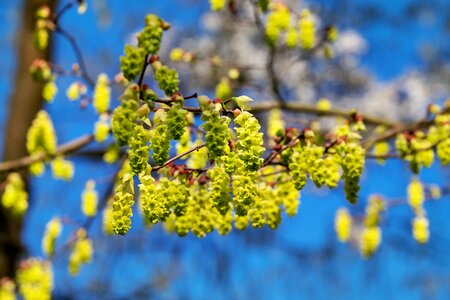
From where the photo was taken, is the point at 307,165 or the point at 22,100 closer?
the point at 307,165

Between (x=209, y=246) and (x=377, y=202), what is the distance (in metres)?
4.82

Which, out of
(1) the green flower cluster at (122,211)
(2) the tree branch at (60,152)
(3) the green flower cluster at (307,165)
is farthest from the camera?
(2) the tree branch at (60,152)

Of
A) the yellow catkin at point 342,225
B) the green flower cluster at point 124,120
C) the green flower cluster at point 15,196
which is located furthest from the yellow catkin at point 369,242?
the green flower cluster at point 124,120

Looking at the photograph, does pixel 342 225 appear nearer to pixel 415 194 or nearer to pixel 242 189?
pixel 415 194

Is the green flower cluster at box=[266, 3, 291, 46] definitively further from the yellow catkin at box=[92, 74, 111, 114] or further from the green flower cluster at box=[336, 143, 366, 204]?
the green flower cluster at box=[336, 143, 366, 204]

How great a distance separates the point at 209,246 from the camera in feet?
28.9

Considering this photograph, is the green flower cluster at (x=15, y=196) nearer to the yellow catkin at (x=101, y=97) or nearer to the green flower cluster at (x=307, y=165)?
the yellow catkin at (x=101, y=97)

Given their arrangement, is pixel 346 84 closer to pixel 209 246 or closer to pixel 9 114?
pixel 209 246

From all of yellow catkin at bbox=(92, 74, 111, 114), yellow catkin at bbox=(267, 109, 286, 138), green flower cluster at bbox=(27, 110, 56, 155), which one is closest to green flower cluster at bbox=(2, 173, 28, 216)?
green flower cluster at bbox=(27, 110, 56, 155)

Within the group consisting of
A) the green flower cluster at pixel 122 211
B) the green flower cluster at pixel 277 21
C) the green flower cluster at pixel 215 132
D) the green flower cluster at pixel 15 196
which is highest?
the green flower cluster at pixel 277 21

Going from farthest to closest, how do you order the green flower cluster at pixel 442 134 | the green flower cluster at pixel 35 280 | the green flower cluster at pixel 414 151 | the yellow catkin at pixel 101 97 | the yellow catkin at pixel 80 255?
the yellow catkin at pixel 80 255, the green flower cluster at pixel 35 280, the yellow catkin at pixel 101 97, the green flower cluster at pixel 414 151, the green flower cluster at pixel 442 134

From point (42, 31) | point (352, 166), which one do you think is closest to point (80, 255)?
point (42, 31)

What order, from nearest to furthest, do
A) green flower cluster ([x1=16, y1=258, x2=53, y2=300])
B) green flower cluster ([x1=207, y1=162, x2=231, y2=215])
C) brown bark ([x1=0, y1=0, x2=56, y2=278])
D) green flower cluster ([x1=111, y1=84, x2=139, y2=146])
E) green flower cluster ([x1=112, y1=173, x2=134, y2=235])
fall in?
1. green flower cluster ([x1=111, y1=84, x2=139, y2=146])
2. green flower cluster ([x1=112, y1=173, x2=134, y2=235])
3. green flower cluster ([x1=207, y1=162, x2=231, y2=215])
4. green flower cluster ([x1=16, y1=258, x2=53, y2=300])
5. brown bark ([x1=0, y1=0, x2=56, y2=278])

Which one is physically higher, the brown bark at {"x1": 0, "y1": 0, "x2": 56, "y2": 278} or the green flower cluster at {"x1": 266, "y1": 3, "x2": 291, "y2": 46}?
the brown bark at {"x1": 0, "y1": 0, "x2": 56, "y2": 278}
